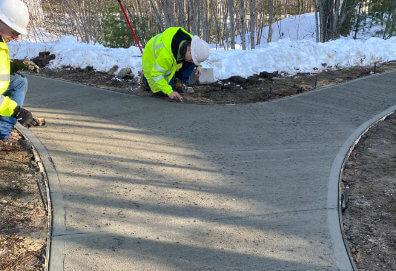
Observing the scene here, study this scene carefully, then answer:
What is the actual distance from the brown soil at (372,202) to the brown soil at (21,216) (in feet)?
6.95

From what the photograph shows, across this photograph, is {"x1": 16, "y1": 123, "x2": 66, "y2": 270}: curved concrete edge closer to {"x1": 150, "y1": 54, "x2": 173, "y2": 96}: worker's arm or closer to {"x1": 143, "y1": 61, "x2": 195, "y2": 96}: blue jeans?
{"x1": 150, "y1": 54, "x2": 173, "y2": 96}: worker's arm

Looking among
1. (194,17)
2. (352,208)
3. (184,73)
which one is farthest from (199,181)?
(194,17)

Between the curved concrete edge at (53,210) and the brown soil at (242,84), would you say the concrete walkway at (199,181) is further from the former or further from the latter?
the brown soil at (242,84)

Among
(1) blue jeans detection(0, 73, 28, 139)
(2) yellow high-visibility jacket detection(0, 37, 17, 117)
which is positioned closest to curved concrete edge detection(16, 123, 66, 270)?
(1) blue jeans detection(0, 73, 28, 139)

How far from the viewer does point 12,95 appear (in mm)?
4336

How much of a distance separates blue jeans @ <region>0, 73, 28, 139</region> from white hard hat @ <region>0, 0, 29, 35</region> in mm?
924

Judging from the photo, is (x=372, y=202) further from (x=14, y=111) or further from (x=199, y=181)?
(x=14, y=111)

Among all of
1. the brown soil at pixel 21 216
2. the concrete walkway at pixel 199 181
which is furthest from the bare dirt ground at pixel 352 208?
the concrete walkway at pixel 199 181

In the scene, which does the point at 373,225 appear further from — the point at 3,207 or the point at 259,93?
the point at 259,93

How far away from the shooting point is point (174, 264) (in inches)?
94.2

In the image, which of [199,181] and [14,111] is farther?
[14,111]

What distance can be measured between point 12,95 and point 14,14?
1.11 metres

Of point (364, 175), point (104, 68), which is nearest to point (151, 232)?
Result: point (364, 175)

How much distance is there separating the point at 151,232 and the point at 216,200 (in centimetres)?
64
